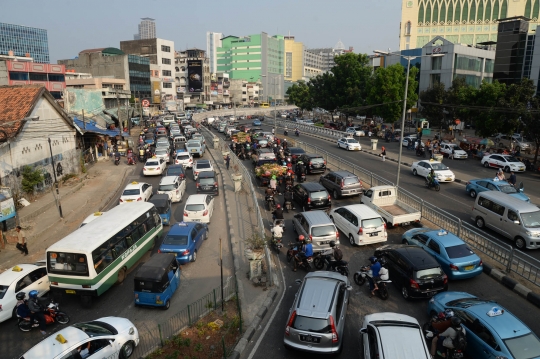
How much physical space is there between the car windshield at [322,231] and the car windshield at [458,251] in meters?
4.33

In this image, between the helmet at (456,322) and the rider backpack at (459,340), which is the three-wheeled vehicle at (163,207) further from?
Result: the rider backpack at (459,340)

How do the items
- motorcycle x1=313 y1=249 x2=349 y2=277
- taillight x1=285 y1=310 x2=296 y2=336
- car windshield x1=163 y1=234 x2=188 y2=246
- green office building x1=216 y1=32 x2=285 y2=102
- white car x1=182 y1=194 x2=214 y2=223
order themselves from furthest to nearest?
green office building x1=216 y1=32 x2=285 y2=102 < white car x1=182 y1=194 x2=214 y2=223 < car windshield x1=163 y1=234 x2=188 y2=246 < motorcycle x1=313 y1=249 x2=349 y2=277 < taillight x1=285 y1=310 x2=296 y2=336

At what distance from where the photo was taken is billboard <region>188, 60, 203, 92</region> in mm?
115875

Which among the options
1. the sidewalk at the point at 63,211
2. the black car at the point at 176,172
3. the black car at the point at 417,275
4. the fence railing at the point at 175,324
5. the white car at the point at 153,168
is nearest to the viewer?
the fence railing at the point at 175,324

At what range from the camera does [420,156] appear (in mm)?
39906

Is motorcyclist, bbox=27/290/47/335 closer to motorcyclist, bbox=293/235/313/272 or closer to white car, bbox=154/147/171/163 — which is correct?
motorcyclist, bbox=293/235/313/272

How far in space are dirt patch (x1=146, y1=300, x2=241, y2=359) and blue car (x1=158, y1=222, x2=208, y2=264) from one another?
168 inches

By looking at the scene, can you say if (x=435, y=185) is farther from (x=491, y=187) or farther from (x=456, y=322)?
(x=456, y=322)

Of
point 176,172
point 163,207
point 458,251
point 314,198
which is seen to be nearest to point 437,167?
point 314,198

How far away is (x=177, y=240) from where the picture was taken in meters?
16.3

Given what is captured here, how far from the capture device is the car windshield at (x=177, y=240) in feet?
→ 53.3

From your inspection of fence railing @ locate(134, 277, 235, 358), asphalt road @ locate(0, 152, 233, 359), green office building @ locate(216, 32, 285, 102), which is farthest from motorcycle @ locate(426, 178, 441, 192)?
green office building @ locate(216, 32, 285, 102)

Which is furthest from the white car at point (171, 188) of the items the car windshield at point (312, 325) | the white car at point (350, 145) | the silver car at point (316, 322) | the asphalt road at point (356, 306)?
the white car at point (350, 145)

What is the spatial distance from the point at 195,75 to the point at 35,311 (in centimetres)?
11197
